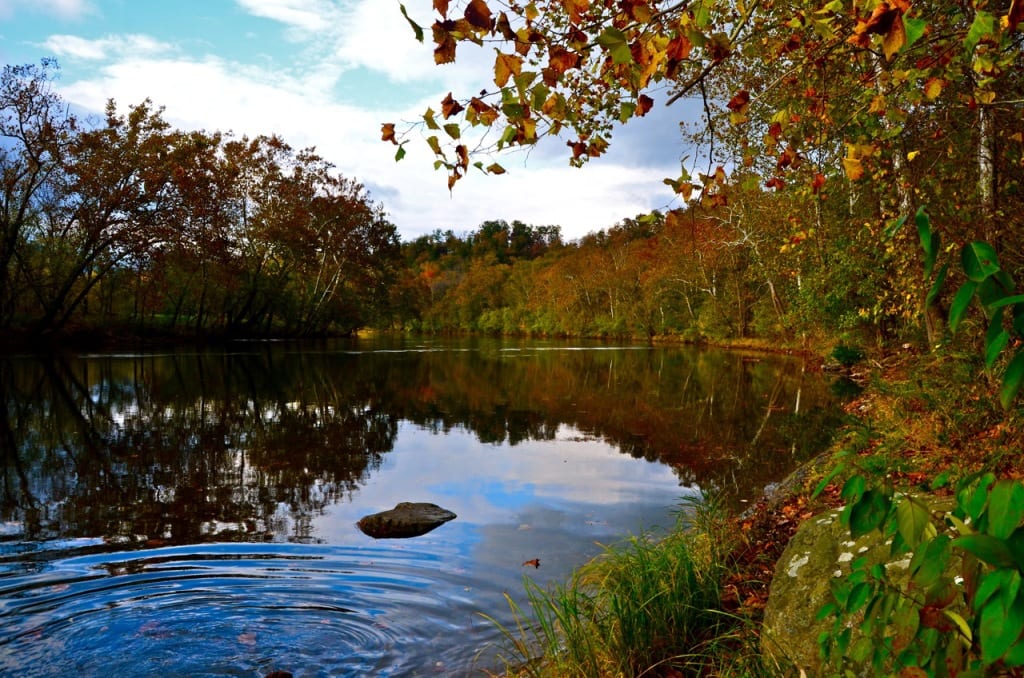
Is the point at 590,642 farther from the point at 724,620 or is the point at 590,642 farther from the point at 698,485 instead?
the point at 698,485

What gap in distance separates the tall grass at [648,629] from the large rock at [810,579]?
20 centimetres

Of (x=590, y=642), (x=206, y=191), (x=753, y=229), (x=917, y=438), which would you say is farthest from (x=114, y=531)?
(x=206, y=191)

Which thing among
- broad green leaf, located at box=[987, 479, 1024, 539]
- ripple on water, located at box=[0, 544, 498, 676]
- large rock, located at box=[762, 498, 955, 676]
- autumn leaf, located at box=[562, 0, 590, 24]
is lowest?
ripple on water, located at box=[0, 544, 498, 676]

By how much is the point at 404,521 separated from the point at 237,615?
2629 mm

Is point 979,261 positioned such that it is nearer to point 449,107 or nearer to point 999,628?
point 999,628

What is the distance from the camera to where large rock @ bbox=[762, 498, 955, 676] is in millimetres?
3393

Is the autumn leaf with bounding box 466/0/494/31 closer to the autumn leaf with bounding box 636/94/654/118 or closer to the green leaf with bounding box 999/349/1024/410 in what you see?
the autumn leaf with bounding box 636/94/654/118

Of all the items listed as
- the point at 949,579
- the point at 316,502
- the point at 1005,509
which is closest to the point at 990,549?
the point at 1005,509

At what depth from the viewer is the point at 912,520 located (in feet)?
5.03

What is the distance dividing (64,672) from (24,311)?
1655 inches

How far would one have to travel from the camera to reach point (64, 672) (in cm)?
427

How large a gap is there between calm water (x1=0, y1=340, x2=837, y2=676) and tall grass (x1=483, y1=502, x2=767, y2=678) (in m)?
0.74

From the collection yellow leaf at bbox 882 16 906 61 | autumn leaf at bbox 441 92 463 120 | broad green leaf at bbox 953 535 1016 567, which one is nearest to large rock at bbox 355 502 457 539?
autumn leaf at bbox 441 92 463 120

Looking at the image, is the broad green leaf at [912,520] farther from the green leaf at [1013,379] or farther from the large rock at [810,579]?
the large rock at [810,579]
